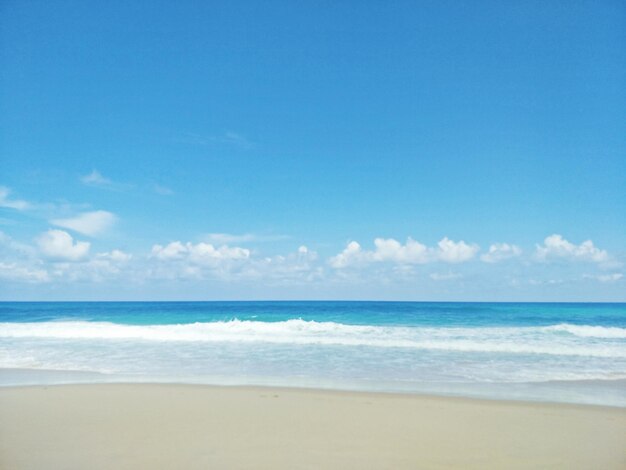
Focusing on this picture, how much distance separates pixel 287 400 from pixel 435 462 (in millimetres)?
3548

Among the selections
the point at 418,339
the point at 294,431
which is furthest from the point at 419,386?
the point at 418,339

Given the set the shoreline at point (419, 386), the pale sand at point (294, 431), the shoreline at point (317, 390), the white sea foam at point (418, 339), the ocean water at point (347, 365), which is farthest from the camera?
the white sea foam at point (418, 339)

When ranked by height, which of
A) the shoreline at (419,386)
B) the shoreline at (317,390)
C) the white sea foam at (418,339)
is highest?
the shoreline at (317,390)

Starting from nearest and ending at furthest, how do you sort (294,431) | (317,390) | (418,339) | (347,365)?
(294,431), (317,390), (347,365), (418,339)

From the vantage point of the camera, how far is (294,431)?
598 cm

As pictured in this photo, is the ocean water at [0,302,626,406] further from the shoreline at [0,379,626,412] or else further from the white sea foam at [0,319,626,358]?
the shoreline at [0,379,626,412]

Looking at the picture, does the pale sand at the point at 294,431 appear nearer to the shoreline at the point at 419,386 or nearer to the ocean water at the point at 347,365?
the shoreline at the point at 419,386

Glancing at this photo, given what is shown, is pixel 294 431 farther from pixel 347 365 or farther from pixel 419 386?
pixel 347 365

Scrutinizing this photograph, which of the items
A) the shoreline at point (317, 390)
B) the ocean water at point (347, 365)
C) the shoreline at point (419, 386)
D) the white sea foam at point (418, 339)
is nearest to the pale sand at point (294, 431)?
the shoreline at point (317, 390)

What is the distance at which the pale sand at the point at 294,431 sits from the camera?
4.91 m

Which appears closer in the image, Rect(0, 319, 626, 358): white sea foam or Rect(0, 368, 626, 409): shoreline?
Rect(0, 368, 626, 409): shoreline

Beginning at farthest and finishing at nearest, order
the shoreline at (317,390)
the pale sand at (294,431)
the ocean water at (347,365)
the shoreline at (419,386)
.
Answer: the ocean water at (347,365)
the shoreline at (419,386)
the shoreline at (317,390)
the pale sand at (294,431)

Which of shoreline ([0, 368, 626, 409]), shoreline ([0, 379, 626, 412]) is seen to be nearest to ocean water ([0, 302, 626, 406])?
shoreline ([0, 368, 626, 409])

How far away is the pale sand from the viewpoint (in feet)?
16.1
